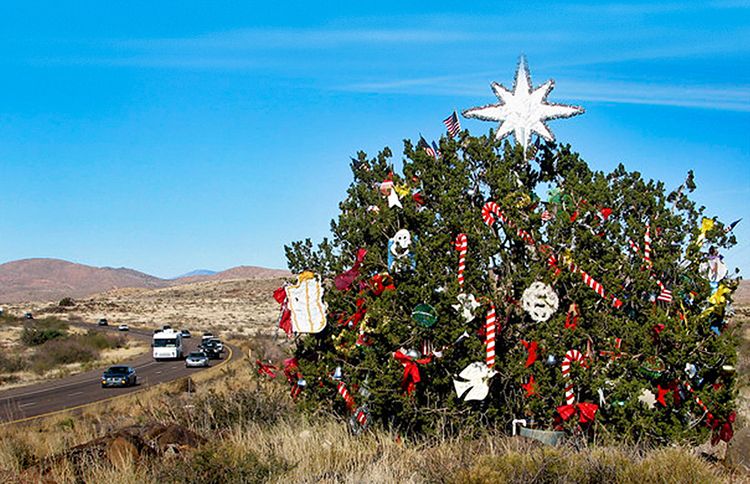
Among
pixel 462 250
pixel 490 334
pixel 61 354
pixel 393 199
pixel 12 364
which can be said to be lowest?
pixel 12 364

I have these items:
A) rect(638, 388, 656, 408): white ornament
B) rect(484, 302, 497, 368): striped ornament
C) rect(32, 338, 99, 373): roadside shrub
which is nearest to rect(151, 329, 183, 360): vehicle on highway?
rect(32, 338, 99, 373): roadside shrub

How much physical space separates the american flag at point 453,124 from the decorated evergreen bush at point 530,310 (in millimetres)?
202

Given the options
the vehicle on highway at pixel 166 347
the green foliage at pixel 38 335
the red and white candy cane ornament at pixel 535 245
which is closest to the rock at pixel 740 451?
the red and white candy cane ornament at pixel 535 245

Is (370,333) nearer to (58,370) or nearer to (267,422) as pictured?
(267,422)

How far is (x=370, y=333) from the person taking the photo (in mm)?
9969

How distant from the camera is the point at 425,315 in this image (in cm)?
927

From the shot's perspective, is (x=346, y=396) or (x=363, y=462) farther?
(x=346, y=396)

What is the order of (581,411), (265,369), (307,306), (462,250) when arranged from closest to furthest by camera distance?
(581,411) → (462,250) → (307,306) → (265,369)

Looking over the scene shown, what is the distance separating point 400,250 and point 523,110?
2744 mm

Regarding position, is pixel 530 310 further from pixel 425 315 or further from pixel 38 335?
pixel 38 335

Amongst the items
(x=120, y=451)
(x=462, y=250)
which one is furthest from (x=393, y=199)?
(x=120, y=451)

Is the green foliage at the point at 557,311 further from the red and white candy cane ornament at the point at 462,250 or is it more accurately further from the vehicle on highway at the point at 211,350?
the vehicle on highway at the point at 211,350

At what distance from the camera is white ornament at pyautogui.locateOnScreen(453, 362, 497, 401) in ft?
29.8

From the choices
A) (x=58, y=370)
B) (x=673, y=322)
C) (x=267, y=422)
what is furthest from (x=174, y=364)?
(x=673, y=322)
